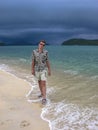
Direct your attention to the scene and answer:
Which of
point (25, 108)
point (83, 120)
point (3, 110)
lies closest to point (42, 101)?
point (25, 108)

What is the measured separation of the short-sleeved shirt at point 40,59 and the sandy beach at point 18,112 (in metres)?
1.15

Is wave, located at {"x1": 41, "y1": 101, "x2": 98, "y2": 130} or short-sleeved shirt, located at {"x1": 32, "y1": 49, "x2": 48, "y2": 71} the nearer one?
wave, located at {"x1": 41, "y1": 101, "x2": 98, "y2": 130}

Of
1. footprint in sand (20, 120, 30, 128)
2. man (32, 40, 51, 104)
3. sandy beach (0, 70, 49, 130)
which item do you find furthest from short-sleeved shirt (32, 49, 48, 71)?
footprint in sand (20, 120, 30, 128)

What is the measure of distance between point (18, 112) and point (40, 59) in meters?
2.00

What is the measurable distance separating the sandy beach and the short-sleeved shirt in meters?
1.15

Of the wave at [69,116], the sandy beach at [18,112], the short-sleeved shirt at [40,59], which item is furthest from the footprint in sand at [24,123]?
the short-sleeved shirt at [40,59]

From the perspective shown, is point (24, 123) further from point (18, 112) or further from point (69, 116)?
point (69, 116)

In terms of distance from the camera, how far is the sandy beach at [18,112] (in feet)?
23.9

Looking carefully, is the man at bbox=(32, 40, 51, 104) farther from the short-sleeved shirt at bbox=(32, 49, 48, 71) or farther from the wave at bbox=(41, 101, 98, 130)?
the wave at bbox=(41, 101, 98, 130)

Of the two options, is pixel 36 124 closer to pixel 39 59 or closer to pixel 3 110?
pixel 3 110

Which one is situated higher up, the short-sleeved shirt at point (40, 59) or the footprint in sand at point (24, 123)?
the short-sleeved shirt at point (40, 59)

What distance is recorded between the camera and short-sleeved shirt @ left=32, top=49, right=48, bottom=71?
31.8 ft

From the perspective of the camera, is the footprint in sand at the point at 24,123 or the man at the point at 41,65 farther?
the man at the point at 41,65

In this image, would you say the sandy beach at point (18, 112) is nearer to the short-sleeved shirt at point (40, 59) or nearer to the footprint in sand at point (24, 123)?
the footprint in sand at point (24, 123)
